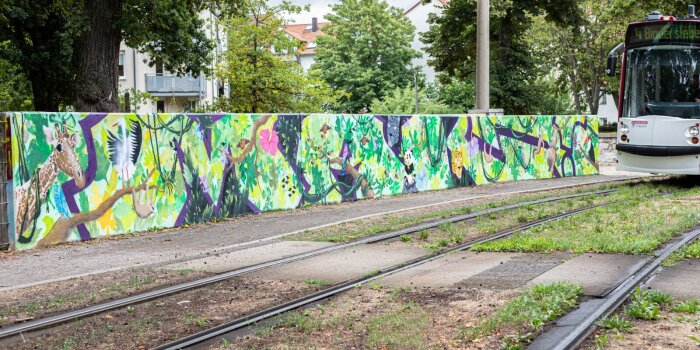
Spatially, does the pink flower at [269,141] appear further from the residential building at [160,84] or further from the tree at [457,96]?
the residential building at [160,84]

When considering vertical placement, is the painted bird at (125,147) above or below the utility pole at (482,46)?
below

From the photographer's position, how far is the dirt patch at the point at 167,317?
6484mm

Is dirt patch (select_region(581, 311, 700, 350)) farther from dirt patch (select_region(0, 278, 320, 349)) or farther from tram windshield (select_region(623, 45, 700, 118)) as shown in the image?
tram windshield (select_region(623, 45, 700, 118))

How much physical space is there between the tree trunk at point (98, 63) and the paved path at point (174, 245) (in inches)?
219

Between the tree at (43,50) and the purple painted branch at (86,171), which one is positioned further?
the tree at (43,50)

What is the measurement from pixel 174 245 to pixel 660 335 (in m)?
7.70

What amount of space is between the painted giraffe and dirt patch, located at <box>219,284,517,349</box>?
5926mm

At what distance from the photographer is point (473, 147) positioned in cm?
2219

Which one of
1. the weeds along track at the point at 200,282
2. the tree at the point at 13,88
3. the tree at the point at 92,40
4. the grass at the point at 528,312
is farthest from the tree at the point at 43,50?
the grass at the point at 528,312

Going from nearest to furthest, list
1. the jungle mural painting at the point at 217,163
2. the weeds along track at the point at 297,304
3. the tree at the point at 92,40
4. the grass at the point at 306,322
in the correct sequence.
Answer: the weeds along track at the point at 297,304, the grass at the point at 306,322, the jungle mural painting at the point at 217,163, the tree at the point at 92,40

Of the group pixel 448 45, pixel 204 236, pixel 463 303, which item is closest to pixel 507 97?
pixel 448 45

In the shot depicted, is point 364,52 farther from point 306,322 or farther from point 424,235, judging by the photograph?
point 306,322

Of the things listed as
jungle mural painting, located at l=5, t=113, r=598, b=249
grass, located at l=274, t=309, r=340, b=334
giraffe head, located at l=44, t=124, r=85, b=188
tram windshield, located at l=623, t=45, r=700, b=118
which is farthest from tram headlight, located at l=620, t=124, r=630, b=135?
grass, located at l=274, t=309, r=340, b=334

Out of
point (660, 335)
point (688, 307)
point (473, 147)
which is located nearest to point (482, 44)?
point (473, 147)
